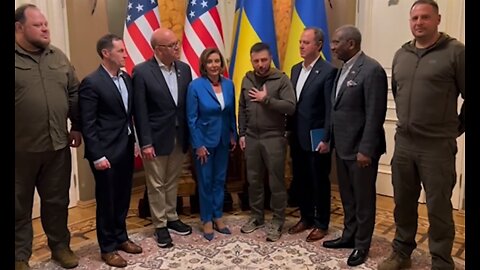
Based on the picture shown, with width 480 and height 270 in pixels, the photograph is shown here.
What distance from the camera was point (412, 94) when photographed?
235 cm

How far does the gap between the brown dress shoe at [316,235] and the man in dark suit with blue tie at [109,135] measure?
3.91 feet

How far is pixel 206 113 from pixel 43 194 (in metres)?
1.07

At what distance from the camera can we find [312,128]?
302 centimetres

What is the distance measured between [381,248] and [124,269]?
61.8 inches

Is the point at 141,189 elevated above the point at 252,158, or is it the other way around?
the point at 252,158

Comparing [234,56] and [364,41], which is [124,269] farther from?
[364,41]

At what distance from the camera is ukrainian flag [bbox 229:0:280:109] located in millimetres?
3688

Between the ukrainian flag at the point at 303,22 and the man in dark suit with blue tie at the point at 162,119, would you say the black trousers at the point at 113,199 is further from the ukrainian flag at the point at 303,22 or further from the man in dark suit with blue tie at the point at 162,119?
the ukrainian flag at the point at 303,22

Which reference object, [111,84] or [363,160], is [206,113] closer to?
[111,84]

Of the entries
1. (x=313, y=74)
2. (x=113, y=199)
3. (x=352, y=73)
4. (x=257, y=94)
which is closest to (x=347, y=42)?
(x=352, y=73)

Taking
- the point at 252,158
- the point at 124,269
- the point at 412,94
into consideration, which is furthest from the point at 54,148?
the point at 412,94

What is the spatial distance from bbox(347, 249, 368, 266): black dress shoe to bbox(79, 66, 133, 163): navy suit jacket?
1461 millimetres

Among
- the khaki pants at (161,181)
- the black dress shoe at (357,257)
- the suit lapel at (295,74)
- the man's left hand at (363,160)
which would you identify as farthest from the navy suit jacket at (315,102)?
the khaki pants at (161,181)

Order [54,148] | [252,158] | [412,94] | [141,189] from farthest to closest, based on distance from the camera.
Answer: [141,189] → [252,158] → [54,148] → [412,94]
